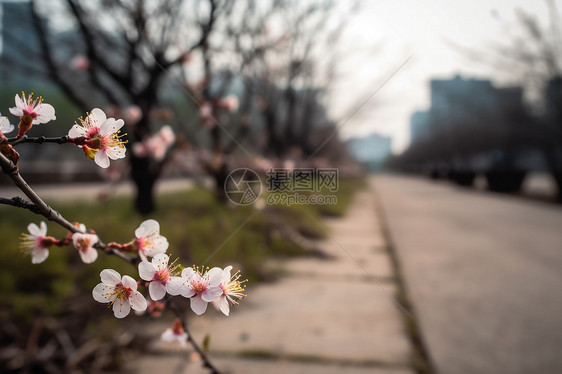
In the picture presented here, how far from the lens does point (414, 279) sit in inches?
127

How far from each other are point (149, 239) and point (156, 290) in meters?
0.16

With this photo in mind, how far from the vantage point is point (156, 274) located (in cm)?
53

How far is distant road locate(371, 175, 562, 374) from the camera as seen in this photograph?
185 cm

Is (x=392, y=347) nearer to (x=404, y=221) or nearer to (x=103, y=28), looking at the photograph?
(x=103, y=28)

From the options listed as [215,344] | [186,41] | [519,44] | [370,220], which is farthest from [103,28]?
[519,44]

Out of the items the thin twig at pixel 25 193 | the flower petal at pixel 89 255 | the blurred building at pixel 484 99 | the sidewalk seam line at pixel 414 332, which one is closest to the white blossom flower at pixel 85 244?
the flower petal at pixel 89 255

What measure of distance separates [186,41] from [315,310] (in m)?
3.83

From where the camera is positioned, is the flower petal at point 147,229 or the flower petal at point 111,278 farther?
the flower petal at point 147,229

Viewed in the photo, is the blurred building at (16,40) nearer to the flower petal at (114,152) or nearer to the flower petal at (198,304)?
the flower petal at (114,152)

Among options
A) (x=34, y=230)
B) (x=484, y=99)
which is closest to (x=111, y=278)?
(x=34, y=230)

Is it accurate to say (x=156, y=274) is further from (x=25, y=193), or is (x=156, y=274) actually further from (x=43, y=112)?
(x=43, y=112)

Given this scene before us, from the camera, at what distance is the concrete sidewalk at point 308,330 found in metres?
1.76

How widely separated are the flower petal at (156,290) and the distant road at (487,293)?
64.7 inches

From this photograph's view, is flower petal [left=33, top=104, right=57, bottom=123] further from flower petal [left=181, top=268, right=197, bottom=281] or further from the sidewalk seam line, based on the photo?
the sidewalk seam line
